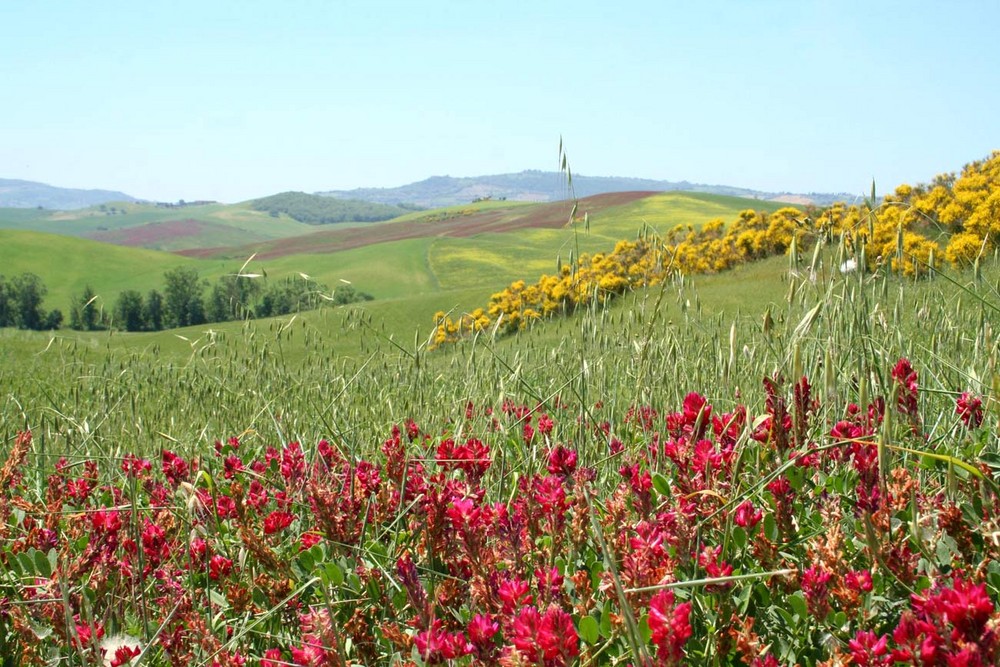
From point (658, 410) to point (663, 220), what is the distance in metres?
71.0

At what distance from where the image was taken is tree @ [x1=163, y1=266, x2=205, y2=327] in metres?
52.2

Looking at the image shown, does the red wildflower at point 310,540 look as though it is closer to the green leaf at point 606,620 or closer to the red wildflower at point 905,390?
the green leaf at point 606,620

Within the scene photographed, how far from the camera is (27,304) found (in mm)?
56438

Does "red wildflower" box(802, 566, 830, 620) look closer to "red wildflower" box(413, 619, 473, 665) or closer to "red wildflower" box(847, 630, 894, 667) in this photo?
"red wildflower" box(847, 630, 894, 667)

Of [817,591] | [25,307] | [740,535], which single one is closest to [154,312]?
[25,307]

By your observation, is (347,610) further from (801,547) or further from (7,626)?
(801,547)

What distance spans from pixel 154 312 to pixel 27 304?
9.79 m

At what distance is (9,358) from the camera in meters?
18.7

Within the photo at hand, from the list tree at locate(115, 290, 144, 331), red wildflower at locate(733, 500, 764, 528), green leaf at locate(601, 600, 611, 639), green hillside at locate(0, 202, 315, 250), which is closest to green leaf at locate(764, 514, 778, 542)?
red wildflower at locate(733, 500, 764, 528)

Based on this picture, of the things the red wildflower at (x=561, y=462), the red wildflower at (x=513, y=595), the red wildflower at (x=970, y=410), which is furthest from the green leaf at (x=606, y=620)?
the red wildflower at (x=970, y=410)

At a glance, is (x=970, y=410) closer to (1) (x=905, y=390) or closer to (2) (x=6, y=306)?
(1) (x=905, y=390)

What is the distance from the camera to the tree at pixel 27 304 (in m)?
55.9

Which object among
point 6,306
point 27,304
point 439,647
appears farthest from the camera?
point 27,304

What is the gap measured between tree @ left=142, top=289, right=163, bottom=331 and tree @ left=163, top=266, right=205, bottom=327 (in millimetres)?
874
